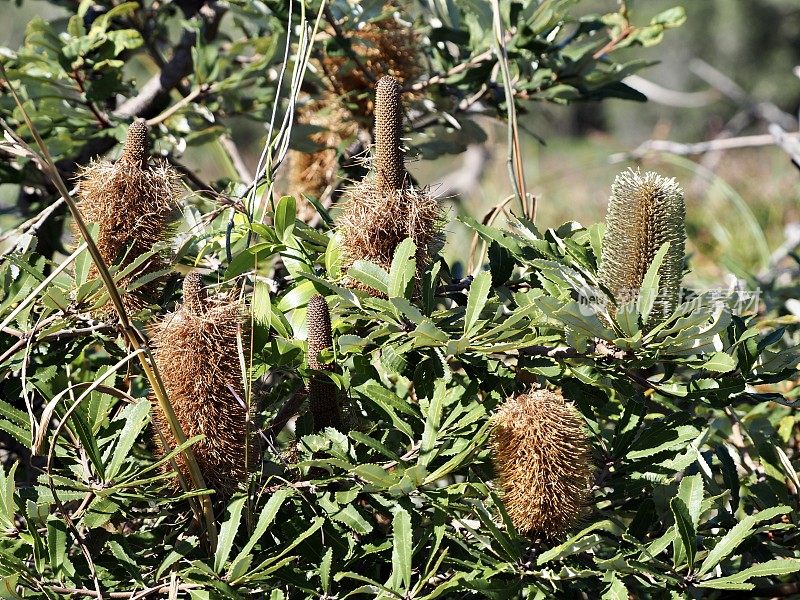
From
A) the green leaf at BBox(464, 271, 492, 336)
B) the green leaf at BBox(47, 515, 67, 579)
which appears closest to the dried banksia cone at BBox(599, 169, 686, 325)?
the green leaf at BBox(464, 271, 492, 336)

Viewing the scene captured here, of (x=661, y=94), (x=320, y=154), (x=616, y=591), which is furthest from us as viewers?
(x=661, y=94)

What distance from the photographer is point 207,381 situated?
0.84 meters

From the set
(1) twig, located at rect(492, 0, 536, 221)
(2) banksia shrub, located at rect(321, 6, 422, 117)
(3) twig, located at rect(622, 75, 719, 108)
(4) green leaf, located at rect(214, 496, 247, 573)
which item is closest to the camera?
(4) green leaf, located at rect(214, 496, 247, 573)

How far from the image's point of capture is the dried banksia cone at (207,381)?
0.83 m

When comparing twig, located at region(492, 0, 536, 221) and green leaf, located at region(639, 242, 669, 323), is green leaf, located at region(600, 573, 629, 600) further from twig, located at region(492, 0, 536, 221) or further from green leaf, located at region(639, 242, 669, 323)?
twig, located at region(492, 0, 536, 221)

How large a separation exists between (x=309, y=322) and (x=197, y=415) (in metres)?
0.14

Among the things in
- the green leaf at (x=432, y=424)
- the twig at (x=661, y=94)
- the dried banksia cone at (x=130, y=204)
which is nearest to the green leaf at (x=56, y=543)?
the dried banksia cone at (x=130, y=204)

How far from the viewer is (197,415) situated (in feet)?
2.75

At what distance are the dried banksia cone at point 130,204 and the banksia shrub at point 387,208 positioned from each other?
195mm

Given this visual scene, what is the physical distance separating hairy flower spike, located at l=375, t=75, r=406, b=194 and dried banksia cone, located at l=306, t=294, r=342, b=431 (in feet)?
0.45

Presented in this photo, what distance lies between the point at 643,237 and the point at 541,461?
0.25 metres

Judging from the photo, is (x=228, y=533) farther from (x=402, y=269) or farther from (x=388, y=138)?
(x=388, y=138)

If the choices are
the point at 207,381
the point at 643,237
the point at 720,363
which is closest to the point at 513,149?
the point at 643,237

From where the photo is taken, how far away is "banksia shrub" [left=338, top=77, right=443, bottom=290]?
89 centimetres
